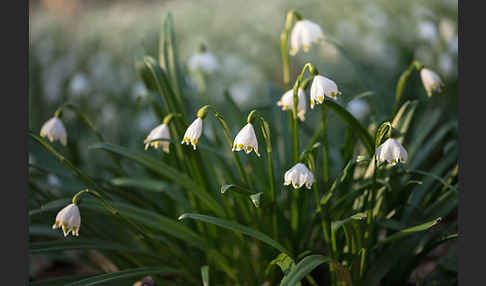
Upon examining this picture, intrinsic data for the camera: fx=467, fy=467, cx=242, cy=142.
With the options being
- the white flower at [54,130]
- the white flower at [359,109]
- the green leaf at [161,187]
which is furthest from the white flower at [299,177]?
the white flower at [359,109]

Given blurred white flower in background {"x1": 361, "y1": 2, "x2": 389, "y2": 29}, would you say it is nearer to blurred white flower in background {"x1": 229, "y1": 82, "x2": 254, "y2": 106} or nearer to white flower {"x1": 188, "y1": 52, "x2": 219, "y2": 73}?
blurred white flower in background {"x1": 229, "y1": 82, "x2": 254, "y2": 106}

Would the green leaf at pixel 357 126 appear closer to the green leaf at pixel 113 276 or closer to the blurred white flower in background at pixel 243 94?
the green leaf at pixel 113 276

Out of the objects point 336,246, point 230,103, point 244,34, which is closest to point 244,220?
point 336,246

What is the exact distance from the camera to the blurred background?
9.32 feet

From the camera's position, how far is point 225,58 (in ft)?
18.4

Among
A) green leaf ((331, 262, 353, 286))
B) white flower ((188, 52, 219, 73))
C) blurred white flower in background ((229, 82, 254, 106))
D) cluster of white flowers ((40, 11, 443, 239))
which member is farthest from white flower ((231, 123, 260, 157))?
blurred white flower in background ((229, 82, 254, 106))

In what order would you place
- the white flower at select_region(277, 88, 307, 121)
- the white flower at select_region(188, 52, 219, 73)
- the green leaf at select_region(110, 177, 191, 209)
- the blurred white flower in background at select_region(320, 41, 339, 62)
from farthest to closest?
1. the blurred white flower in background at select_region(320, 41, 339, 62)
2. the white flower at select_region(188, 52, 219, 73)
3. the green leaf at select_region(110, 177, 191, 209)
4. the white flower at select_region(277, 88, 307, 121)

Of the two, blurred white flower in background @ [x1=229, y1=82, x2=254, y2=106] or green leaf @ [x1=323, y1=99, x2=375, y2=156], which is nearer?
green leaf @ [x1=323, y1=99, x2=375, y2=156]

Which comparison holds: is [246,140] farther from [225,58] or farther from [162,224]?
[225,58]

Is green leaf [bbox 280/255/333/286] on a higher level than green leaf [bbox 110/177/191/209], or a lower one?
lower

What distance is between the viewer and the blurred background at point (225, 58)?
9.32 feet

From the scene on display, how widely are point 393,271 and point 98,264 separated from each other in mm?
1371

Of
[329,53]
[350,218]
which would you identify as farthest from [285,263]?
[329,53]

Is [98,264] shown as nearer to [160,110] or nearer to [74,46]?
[160,110]
